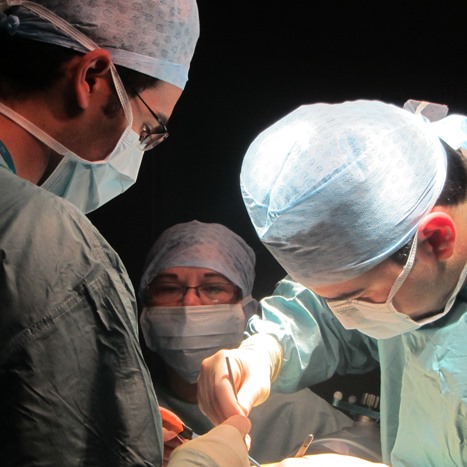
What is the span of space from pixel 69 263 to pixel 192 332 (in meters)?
1.38

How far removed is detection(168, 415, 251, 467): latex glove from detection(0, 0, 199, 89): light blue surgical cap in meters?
0.73

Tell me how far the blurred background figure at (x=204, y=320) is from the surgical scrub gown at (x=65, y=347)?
1.30m

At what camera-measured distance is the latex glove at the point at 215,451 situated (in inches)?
43.6

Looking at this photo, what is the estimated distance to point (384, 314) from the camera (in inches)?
59.7

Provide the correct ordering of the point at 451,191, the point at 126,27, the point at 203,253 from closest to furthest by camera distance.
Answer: the point at 126,27, the point at 451,191, the point at 203,253

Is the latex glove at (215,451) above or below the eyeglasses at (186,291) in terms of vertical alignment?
above

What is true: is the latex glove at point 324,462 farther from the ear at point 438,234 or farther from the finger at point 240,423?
the ear at point 438,234

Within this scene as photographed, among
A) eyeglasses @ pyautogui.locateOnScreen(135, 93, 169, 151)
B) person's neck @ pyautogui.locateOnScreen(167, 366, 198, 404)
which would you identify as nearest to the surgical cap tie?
eyeglasses @ pyautogui.locateOnScreen(135, 93, 169, 151)

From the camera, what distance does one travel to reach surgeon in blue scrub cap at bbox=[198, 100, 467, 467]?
1.39m

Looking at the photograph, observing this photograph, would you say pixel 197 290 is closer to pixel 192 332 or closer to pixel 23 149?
pixel 192 332

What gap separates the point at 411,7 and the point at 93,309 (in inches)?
62.4

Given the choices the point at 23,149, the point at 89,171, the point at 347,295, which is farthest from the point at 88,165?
the point at 347,295

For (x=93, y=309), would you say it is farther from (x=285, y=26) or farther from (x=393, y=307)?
(x=285, y=26)

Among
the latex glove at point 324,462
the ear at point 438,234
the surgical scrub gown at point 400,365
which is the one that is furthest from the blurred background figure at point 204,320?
the ear at point 438,234
